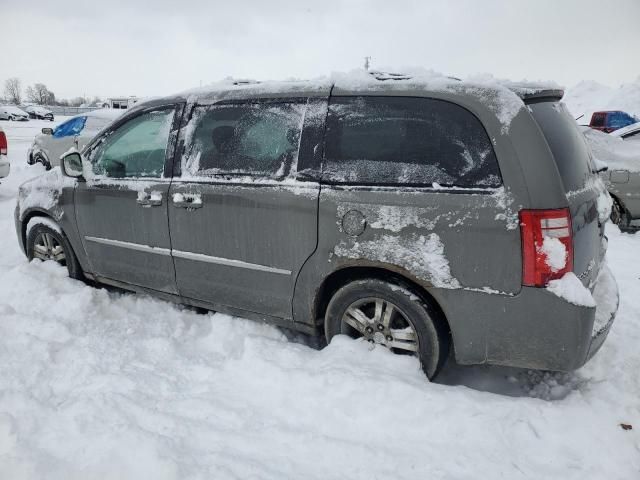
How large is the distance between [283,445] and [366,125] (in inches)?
71.8

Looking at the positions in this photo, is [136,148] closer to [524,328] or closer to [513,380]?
[524,328]

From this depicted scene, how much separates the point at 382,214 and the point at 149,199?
72.9 inches

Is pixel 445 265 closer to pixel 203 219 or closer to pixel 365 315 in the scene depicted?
pixel 365 315

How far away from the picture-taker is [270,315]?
332 cm

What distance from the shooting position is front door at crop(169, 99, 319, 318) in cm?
305

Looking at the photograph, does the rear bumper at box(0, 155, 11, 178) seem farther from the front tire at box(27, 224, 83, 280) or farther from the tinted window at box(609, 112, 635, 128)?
the tinted window at box(609, 112, 635, 128)

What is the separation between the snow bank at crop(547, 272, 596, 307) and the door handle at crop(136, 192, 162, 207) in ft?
8.69

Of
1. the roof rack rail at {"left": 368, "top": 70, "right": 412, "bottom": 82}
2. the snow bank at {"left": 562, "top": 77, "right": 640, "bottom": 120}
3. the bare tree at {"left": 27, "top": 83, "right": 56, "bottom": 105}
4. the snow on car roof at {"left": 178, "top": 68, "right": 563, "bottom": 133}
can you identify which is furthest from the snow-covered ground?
Answer: the bare tree at {"left": 27, "top": 83, "right": 56, "bottom": 105}

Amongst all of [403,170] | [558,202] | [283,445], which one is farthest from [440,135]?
[283,445]

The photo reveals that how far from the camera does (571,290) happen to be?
240 centimetres

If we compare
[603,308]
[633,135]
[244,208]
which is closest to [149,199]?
[244,208]

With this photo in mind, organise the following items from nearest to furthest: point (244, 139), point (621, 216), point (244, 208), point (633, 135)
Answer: point (244, 208), point (244, 139), point (621, 216), point (633, 135)

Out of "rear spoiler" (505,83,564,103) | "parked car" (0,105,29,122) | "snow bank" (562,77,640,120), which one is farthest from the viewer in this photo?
"parked car" (0,105,29,122)

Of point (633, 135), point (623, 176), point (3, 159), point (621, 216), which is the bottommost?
point (621, 216)
